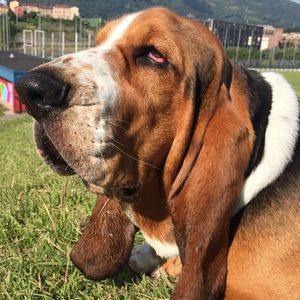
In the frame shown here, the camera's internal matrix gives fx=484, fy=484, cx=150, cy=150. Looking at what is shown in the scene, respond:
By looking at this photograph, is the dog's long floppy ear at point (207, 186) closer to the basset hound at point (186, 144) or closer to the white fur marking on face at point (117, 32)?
the basset hound at point (186, 144)

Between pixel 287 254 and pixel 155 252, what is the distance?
4.23ft

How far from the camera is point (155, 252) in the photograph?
3.86 metres

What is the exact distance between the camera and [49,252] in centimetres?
365

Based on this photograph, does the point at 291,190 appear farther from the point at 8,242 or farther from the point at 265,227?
the point at 8,242

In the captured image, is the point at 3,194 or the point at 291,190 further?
the point at 3,194

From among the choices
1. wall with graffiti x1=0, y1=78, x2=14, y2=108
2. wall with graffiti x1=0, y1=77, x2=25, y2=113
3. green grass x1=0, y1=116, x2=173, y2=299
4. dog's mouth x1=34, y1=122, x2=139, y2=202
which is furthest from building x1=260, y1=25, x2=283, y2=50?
dog's mouth x1=34, y1=122, x2=139, y2=202

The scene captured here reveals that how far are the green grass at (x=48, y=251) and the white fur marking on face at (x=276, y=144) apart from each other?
3.21 feet

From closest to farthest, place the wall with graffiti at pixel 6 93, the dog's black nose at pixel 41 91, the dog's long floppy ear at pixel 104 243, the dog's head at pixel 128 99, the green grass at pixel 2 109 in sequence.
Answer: the dog's black nose at pixel 41 91, the dog's head at pixel 128 99, the dog's long floppy ear at pixel 104 243, the green grass at pixel 2 109, the wall with graffiti at pixel 6 93

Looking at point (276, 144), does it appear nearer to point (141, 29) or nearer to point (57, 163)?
point (141, 29)

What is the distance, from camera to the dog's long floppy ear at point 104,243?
341cm

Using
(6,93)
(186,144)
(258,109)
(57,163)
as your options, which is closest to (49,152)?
(57,163)

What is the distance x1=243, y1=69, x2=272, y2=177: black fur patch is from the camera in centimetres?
299

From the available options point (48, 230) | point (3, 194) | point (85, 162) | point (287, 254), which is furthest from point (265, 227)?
point (3, 194)

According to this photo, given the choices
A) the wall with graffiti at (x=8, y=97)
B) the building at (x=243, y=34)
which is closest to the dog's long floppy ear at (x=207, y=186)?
the wall with graffiti at (x=8, y=97)
